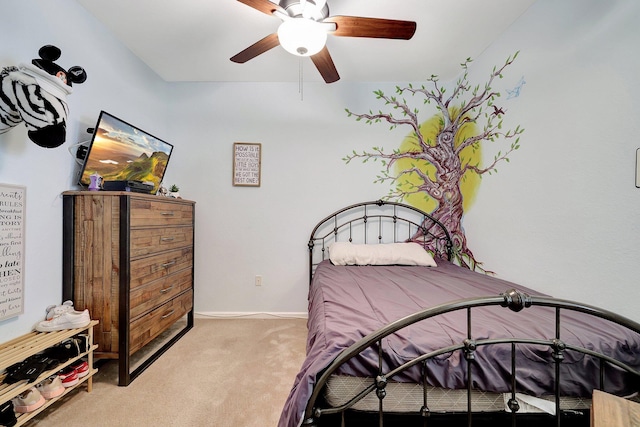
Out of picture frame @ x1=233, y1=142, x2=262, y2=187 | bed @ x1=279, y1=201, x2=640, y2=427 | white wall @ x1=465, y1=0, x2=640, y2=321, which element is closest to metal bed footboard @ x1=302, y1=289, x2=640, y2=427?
bed @ x1=279, y1=201, x2=640, y2=427

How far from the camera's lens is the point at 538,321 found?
1100 millimetres

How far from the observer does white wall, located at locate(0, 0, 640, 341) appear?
1.33m

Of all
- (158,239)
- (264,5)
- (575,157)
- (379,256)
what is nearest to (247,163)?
(158,239)

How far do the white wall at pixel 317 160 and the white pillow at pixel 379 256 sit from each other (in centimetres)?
51

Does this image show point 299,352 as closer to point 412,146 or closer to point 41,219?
point 41,219

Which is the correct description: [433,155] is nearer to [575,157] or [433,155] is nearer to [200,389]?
[575,157]

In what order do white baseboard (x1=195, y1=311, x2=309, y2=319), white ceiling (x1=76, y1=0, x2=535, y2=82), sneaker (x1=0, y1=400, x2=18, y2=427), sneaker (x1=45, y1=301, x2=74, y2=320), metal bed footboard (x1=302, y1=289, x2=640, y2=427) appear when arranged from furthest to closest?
1. white baseboard (x1=195, y1=311, x2=309, y2=319)
2. white ceiling (x1=76, y1=0, x2=535, y2=82)
3. sneaker (x1=45, y1=301, x2=74, y2=320)
4. sneaker (x1=0, y1=400, x2=18, y2=427)
5. metal bed footboard (x1=302, y1=289, x2=640, y2=427)

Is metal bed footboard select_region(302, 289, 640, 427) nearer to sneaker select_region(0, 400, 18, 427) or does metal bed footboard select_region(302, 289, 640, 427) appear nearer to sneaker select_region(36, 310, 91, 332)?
sneaker select_region(0, 400, 18, 427)

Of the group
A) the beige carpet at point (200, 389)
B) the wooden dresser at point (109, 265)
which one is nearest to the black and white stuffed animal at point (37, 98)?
the wooden dresser at point (109, 265)

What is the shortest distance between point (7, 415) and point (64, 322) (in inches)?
17.8

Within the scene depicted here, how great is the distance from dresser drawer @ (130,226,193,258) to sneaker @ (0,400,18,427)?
85 cm

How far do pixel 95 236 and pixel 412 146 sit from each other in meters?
2.90

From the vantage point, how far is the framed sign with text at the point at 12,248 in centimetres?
137

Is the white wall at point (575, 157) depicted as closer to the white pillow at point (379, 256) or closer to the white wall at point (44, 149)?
the white pillow at point (379, 256)
